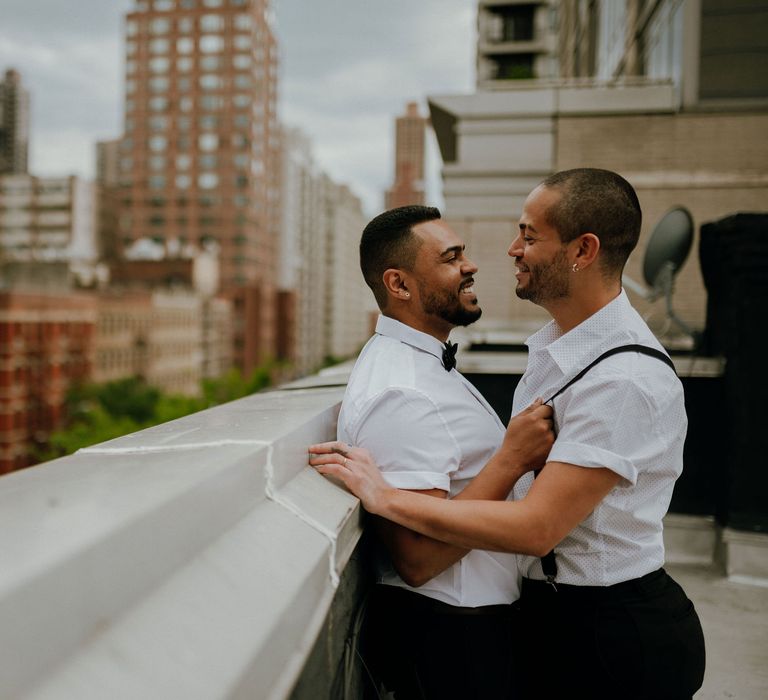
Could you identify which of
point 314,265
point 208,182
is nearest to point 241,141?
point 208,182

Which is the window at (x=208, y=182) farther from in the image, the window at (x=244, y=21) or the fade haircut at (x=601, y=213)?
the fade haircut at (x=601, y=213)

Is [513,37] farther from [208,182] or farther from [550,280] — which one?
[208,182]

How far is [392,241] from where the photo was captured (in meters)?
2.57

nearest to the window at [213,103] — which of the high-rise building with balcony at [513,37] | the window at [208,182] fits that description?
the window at [208,182]

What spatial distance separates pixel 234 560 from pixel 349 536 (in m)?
0.58

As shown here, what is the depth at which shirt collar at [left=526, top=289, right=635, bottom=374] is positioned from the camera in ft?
6.38

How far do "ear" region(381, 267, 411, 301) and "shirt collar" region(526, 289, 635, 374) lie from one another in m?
0.64

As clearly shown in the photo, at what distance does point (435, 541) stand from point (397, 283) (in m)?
0.97

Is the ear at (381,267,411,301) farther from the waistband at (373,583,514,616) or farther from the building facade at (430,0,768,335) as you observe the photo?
the building facade at (430,0,768,335)

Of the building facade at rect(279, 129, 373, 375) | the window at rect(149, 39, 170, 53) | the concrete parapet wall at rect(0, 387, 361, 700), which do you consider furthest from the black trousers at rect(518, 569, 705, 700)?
the window at rect(149, 39, 170, 53)

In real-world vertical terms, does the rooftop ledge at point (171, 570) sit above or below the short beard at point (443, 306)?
below

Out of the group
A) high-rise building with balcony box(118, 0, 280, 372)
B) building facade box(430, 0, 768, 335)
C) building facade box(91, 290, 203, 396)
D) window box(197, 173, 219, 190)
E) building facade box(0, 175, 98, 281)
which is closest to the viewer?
building facade box(430, 0, 768, 335)

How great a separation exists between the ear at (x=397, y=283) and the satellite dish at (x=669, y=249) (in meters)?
5.06

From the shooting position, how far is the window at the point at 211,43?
99062 mm
